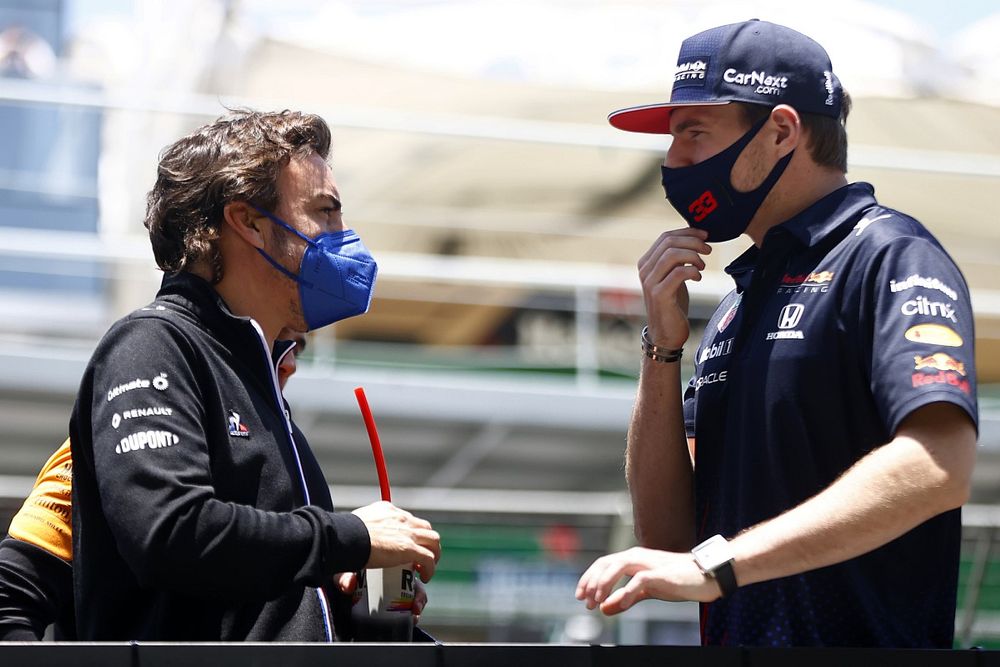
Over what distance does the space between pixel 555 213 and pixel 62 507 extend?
610 centimetres

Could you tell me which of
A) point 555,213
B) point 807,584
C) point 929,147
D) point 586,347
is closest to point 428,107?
point 555,213

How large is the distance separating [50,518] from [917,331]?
149cm

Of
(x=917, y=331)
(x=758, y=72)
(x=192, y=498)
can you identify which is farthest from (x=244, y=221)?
(x=917, y=331)

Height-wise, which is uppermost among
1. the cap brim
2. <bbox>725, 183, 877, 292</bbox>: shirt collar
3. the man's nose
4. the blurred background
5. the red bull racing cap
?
the red bull racing cap

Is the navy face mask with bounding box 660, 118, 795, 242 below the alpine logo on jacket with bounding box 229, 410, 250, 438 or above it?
above

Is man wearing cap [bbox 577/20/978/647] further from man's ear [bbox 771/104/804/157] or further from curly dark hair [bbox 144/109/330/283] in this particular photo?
curly dark hair [bbox 144/109/330/283]

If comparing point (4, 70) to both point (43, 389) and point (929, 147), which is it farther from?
point (929, 147)

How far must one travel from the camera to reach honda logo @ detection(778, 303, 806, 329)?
88.0 inches

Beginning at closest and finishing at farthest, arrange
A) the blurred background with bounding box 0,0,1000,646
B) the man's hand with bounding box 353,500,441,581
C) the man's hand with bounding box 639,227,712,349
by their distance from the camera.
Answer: the man's hand with bounding box 353,500,441,581 → the man's hand with bounding box 639,227,712,349 → the blurred background with bounding box 0,0,1000,646

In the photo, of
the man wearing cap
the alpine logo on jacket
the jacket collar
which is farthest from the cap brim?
the alpine logo on jacket

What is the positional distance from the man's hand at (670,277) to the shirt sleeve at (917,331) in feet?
1.13

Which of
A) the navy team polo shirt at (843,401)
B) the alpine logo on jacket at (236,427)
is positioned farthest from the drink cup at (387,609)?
the navy team polo shirt at (843,401)

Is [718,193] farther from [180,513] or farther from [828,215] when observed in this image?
[180,513]

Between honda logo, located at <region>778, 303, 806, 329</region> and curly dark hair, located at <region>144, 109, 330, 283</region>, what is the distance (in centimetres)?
85
